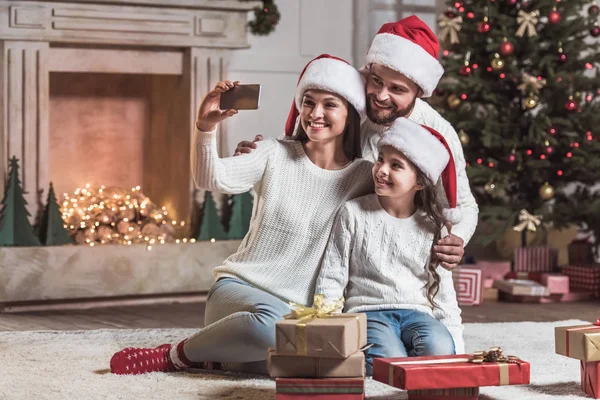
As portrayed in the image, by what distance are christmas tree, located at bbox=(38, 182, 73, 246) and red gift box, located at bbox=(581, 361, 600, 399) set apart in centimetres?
265

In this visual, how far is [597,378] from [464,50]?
8.74ft

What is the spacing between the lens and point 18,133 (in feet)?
14.8

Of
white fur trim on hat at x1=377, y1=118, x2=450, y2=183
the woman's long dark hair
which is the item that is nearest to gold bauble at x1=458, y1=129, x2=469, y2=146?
the woman's long dark hair

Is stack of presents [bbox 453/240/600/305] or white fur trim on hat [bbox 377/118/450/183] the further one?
stack of presents [bbox 453/240/600/305]

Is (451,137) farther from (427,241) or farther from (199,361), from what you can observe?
(199,361)

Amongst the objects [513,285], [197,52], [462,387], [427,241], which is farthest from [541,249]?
[462,387]

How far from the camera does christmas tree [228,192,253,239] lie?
488 centimetres

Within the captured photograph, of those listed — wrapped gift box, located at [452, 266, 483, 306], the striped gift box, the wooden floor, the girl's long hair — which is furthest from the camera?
the striped gift box

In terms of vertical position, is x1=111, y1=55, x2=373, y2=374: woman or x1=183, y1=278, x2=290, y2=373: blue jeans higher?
x1=111, y1=55, x2=373, y2=374: woman

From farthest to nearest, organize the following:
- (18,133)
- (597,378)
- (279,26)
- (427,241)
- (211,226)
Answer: (279,26), (211,226), (18,133), (427,241), (597,378)

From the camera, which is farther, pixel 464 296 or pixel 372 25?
pixel 372 25

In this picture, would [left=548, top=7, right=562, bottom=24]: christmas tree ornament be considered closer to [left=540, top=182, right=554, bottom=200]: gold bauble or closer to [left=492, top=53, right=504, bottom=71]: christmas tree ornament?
[left=492, top=53, right=504, bottom=71]: christmas tree ornament

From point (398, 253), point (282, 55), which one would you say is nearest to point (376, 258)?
point (398, 253)

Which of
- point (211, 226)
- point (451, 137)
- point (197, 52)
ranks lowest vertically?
point (211, 226)
